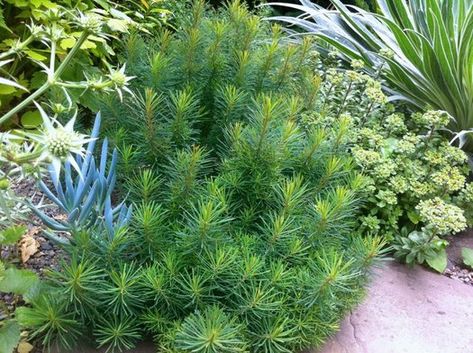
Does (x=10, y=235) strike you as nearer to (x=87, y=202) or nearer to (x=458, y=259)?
(x=87, y=202)

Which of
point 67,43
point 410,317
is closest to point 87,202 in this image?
A: point 67,43

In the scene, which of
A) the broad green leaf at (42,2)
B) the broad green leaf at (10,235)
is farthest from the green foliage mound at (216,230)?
the broad green leaf at (42,2)

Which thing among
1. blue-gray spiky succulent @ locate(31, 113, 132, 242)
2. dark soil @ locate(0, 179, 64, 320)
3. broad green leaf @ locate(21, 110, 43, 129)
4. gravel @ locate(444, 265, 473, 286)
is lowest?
dark soil @ locate(0, 179, 64, 320)

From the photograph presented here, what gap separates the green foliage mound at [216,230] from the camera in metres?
→ 1.47

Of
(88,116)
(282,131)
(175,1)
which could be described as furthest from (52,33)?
(175,1)

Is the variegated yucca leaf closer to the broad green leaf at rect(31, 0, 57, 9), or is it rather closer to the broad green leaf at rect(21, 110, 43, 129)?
the broad green leaf at rect(31, 0, 57, 9)

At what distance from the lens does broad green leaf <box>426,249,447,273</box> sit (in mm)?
2246

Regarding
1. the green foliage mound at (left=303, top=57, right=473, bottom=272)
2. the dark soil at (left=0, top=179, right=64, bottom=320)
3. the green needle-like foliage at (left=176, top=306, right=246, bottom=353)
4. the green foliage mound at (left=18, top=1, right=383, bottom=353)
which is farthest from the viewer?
the green foliage mound at (left=303, top=57, right=473, bottom=272)

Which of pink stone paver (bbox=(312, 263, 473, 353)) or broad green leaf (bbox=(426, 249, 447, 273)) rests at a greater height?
broad green leaf (bbox=(426, 249, 447, 273))

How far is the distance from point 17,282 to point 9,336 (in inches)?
5.6

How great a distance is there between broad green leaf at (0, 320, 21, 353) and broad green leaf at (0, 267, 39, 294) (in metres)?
0.09

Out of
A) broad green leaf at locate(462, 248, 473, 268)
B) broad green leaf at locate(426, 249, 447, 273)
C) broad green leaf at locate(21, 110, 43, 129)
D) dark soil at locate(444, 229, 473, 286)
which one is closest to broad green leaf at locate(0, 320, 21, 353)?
broad green leaf at locate(21, 110, 43, 129)

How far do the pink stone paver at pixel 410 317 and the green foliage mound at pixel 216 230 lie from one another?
0.22 m

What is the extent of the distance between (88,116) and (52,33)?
1147mm
